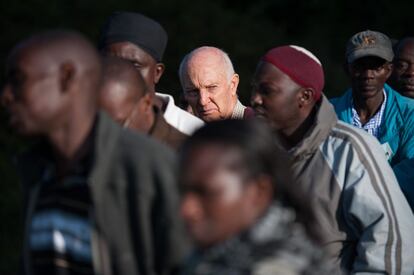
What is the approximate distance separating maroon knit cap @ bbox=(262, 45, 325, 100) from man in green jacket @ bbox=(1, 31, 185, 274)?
1400 millimetres

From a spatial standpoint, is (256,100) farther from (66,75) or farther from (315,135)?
(66,75)

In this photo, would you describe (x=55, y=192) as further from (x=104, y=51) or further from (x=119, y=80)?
(x=104, y=51)

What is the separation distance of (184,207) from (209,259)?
0.57 feet

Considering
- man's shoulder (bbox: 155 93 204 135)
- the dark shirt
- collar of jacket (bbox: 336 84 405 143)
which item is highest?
the dark shirt

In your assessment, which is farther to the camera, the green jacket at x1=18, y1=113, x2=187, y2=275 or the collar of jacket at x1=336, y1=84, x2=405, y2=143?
the collar of jacket at x1=336, y1=84, x2=405, y2=143

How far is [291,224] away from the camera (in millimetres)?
3889

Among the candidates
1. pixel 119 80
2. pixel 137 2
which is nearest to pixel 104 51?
pixel 119 80

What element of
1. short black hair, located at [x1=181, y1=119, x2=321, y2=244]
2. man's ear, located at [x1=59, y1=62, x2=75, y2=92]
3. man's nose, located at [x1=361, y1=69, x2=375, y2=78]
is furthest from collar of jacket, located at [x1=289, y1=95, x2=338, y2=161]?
man's nose, located at [x1=361, y1=69, x2=375, y2=78]

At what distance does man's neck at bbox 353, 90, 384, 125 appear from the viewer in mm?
8273

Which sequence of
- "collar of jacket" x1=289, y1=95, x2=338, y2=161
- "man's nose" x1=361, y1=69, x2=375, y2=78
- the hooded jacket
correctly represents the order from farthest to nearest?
1. "man's nose" x1=361, y1=69, x2=375, y2=78
2. "collar of jacket" x1=289, y1=95, x2=338, y2=161
3. the hooded jacket

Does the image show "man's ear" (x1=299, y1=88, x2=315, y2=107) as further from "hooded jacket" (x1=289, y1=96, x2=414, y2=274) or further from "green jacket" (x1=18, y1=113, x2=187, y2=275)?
"green jacket" (x1=18, y1=113, x2=187, y2=275)

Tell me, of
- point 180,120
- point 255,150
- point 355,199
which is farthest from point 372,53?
point 255,150

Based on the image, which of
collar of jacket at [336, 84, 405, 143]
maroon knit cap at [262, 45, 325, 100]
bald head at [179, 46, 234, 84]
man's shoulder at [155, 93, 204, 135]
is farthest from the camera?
collar of jacket at [336, 84, 405, 143]

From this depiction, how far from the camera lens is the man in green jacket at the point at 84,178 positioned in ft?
15.3
